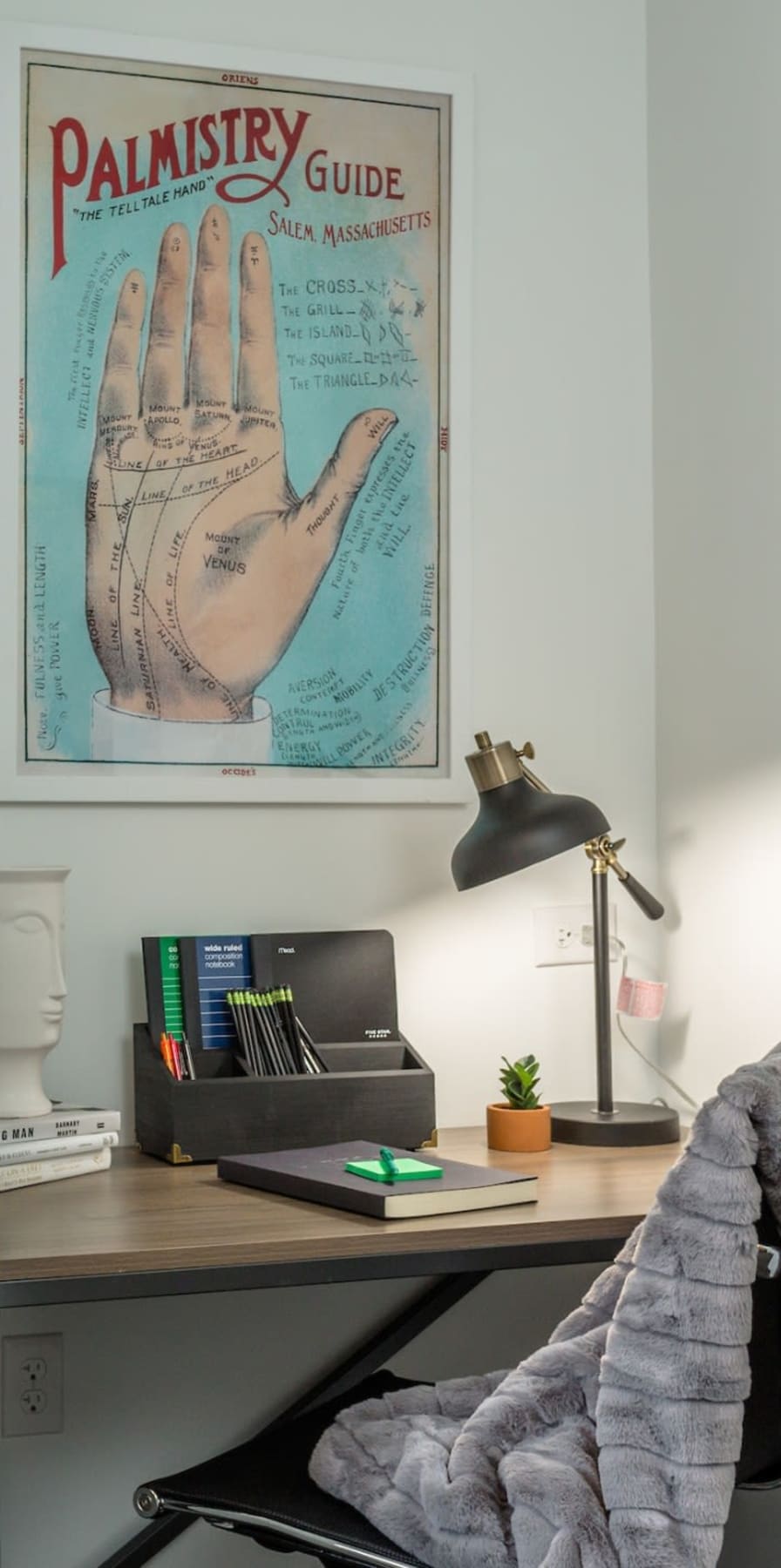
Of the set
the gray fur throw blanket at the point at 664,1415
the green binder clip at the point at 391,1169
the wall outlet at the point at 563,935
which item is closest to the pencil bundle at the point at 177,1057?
the green binder clip at the point at 391,1169

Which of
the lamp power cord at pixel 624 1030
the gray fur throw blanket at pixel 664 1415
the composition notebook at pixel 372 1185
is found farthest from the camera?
the lamp power cord at pixel 624 1030

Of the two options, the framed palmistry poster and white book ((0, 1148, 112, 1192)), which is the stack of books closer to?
white book ((0, 1148, 112, 1192))

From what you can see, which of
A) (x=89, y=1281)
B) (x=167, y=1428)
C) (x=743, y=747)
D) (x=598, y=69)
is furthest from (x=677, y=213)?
(x=167, y=1428)

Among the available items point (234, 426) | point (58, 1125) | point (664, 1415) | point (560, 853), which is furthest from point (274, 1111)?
point (234, 426)

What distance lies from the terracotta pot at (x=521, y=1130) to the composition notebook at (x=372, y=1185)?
7.9 inches

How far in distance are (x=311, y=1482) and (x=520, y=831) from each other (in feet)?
2.52

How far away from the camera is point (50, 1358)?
73.2 inches

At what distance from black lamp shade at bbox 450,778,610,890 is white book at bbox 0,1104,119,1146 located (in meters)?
0.49

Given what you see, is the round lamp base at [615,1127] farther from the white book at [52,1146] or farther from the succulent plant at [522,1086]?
the white book at [52,1146]

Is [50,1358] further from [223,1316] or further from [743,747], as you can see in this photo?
[743,747]

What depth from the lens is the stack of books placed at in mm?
1579

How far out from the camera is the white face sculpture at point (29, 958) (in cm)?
167

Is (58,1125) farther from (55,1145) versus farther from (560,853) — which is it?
(560,853)

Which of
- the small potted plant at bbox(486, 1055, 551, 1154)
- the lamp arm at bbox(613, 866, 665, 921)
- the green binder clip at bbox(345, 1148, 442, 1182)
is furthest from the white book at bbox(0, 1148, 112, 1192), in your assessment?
the lamp arm at bbox(613, 866, 665, 921)
